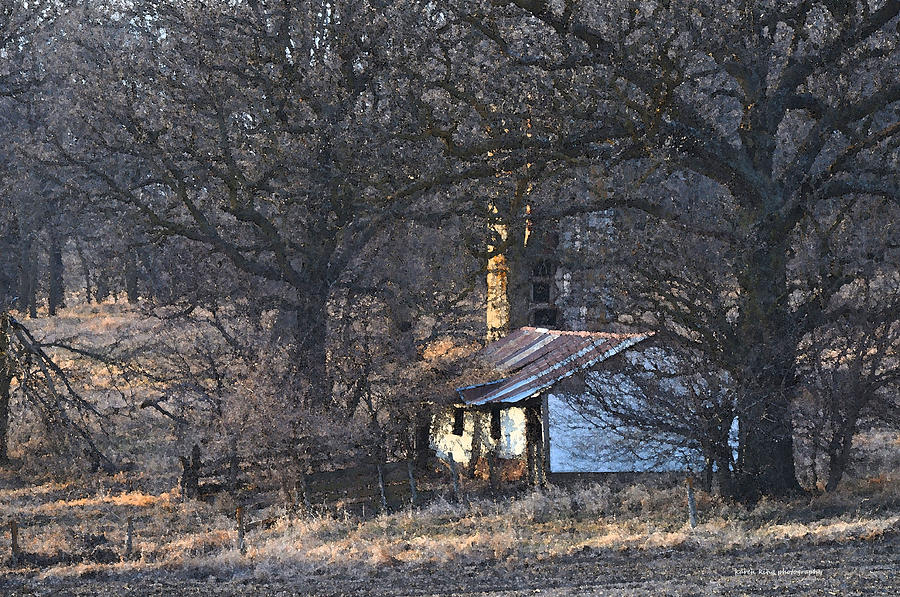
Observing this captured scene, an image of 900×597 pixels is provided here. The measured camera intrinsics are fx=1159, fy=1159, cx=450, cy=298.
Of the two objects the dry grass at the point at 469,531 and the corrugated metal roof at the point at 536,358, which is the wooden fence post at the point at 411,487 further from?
the corrugated metal roof at the point at 536,358

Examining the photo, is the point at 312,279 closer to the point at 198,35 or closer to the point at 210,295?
the point at 210,295

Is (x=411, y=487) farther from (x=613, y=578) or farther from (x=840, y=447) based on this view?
(x=613, y=578)

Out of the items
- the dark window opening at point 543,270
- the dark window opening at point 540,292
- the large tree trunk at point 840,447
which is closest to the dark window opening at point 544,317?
Answer: the dark window opening at point 540,292

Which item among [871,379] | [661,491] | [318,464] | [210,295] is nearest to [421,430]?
[318,464]

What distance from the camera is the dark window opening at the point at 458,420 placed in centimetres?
2773

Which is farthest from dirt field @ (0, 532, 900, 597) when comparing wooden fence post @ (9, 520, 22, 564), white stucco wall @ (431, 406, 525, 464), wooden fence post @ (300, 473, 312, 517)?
white stucco wall @ (431, 406, 525, 464)

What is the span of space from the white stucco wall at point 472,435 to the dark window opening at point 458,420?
71 millimetres

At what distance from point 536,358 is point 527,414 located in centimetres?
200

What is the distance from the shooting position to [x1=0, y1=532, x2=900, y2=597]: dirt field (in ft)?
35.8

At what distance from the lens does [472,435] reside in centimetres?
2736

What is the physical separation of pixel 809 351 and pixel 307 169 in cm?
1188

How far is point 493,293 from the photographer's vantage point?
1457 inches

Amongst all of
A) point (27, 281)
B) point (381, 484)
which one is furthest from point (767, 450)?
point (27, 281)

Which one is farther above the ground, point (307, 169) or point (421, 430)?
point (307, 169)
